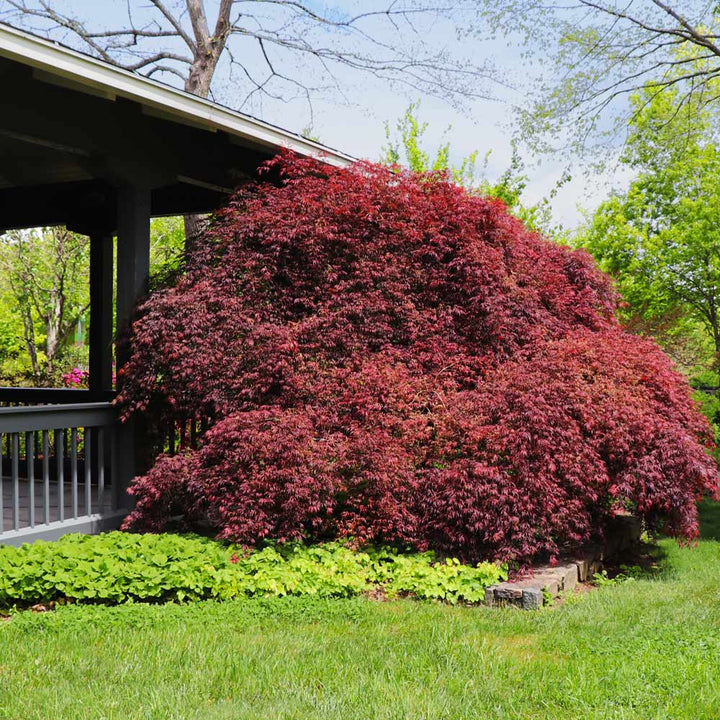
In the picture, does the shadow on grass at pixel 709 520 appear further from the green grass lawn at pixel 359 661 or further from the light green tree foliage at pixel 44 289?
the light green tree foliage at pixel 44 289

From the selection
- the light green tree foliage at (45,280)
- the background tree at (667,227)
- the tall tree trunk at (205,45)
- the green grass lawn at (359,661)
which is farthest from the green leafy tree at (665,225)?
the green grass lawn at (359,661)

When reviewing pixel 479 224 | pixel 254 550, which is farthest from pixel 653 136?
pixel 254 550

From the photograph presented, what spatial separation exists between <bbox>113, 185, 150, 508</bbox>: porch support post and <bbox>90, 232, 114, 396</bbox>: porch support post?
54.6 inches

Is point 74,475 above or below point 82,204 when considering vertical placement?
below

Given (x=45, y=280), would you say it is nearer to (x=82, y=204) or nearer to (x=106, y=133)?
(x=82, y=204)

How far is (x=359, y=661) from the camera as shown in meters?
3.77

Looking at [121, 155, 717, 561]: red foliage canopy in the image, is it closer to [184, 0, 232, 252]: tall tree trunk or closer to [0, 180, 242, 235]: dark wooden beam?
[0, 180, 242, 235]: dark wooden beam

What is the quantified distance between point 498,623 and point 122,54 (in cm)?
1664

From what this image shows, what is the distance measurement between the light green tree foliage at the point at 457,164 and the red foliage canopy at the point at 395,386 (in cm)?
1068

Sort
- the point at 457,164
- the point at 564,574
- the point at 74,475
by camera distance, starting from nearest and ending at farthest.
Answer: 1. the point at 564,574
2. the point at 74,475
3. the point at 457,164

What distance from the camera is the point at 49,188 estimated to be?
9547 mm

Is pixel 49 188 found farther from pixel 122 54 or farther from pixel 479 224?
pixel 122 54

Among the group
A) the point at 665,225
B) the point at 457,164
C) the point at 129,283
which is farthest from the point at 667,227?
the point at 129,283

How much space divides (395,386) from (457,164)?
1405 centimetres
